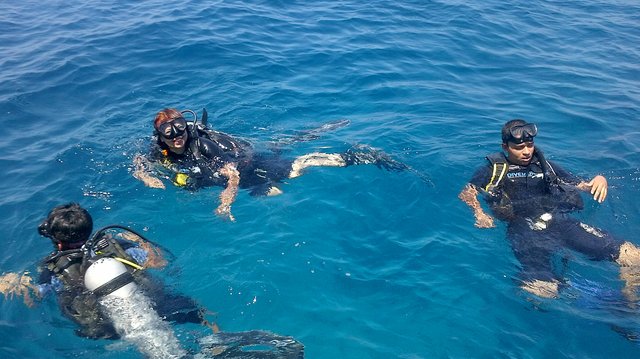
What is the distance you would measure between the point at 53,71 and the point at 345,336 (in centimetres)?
1090

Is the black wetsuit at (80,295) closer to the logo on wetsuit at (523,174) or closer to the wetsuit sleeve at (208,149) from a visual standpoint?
the wetsuit sleeve at (208,149)

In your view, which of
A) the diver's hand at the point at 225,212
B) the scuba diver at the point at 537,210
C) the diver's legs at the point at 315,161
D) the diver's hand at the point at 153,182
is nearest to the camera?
the scuba diver at the point at 537,210

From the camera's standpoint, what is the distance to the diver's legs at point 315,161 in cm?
776

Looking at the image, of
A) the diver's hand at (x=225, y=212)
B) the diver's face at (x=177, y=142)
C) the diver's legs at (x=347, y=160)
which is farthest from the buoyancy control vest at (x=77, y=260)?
the diver's legs at (x=347, y=160)

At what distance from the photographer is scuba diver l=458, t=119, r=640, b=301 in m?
5.57

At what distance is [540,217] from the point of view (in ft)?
20.1

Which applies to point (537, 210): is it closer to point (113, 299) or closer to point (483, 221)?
point (483, 221)

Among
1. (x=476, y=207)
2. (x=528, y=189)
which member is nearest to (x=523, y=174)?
(x=528, y=189)

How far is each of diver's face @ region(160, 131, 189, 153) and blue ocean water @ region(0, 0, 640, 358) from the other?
750mm

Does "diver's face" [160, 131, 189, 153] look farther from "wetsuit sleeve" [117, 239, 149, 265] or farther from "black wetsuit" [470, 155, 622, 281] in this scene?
"black wetsuit" [470, 155, 622, 281]

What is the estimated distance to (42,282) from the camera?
192 inches

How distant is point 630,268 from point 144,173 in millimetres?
6742

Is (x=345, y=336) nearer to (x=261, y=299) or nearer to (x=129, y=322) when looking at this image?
(x=261, y=299)

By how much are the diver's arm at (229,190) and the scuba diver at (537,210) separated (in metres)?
3.23
